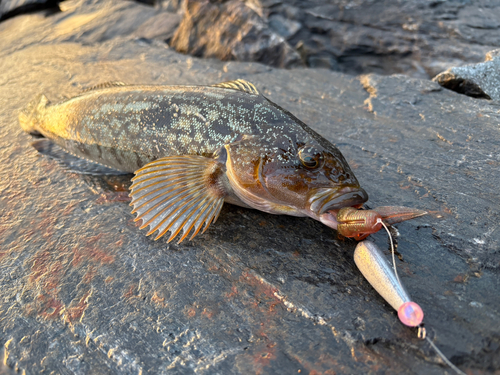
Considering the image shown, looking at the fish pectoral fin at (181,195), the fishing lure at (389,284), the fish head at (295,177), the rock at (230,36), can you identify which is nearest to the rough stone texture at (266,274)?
the fishing lure at (389,284)

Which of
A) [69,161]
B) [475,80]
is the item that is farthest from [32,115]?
[475,80]

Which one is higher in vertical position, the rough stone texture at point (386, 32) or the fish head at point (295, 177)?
the fish head at point (295, 177)

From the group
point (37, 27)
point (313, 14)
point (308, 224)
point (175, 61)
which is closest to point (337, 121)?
point (308, 224)

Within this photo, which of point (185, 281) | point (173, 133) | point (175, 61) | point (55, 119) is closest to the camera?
point (185, 281)

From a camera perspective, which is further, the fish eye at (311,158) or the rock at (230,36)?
the rock at (230,36)

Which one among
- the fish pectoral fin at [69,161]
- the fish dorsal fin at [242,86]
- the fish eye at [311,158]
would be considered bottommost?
the fish pectoral fin at [69,161]

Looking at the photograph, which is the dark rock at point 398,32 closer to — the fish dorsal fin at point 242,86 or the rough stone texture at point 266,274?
the rough stone texture at point 266,274

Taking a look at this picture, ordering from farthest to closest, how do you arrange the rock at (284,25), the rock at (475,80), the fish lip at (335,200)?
the rock at (284,25) < the rock at (475,80) < the fish lip at (335,200)

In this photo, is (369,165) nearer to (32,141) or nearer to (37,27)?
(32,141)
